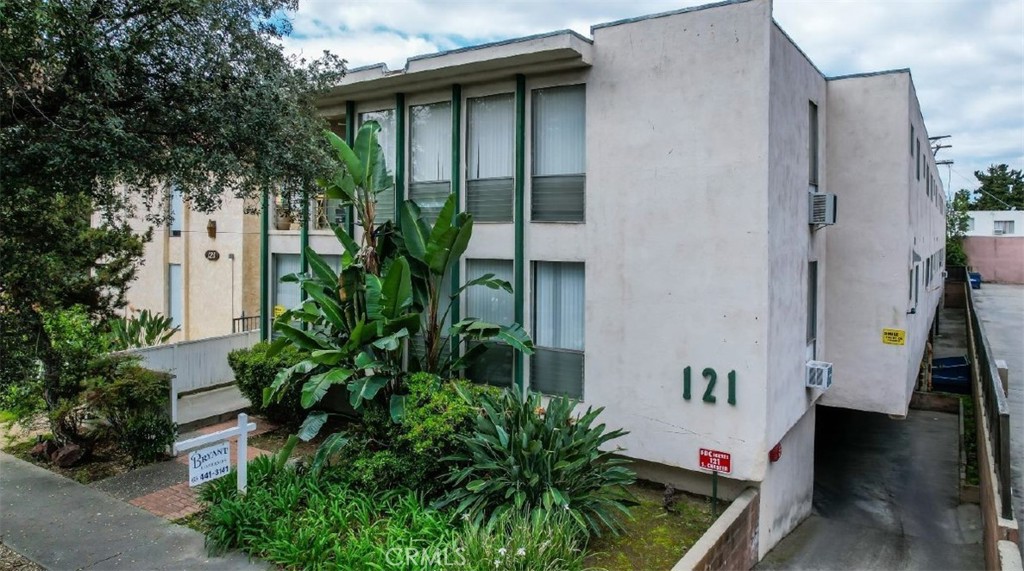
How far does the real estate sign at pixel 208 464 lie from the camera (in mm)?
7246

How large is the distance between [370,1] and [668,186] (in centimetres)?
498

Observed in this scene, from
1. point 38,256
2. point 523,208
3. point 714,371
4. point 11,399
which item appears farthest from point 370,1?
point 11,399

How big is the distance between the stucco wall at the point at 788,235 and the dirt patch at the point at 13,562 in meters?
8.69

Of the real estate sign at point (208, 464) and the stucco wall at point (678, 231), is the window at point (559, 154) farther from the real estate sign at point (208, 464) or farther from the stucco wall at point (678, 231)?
the real estate sign at point (208, 464)

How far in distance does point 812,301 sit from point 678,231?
3.72 m

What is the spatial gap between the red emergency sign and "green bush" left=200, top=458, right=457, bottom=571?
11.8 feet

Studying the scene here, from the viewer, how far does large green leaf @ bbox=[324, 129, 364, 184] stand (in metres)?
9.20

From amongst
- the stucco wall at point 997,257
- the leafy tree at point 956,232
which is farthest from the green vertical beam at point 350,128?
the stucco wall at point 997,257

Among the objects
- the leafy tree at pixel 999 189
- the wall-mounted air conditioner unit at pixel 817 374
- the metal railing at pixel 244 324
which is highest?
the leafy tree at pixel 999 189

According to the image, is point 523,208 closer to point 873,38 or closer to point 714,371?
point 714,371

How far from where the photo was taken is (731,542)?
26.5ft

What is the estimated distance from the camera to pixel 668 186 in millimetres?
9117

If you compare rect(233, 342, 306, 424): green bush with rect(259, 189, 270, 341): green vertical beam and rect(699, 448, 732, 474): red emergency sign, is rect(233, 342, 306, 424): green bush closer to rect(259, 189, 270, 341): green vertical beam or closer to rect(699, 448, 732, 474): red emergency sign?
rect(259, 189, 270, 341): green vertical beam

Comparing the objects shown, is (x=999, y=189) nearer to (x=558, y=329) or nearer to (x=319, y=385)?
(x=558, y=329)
